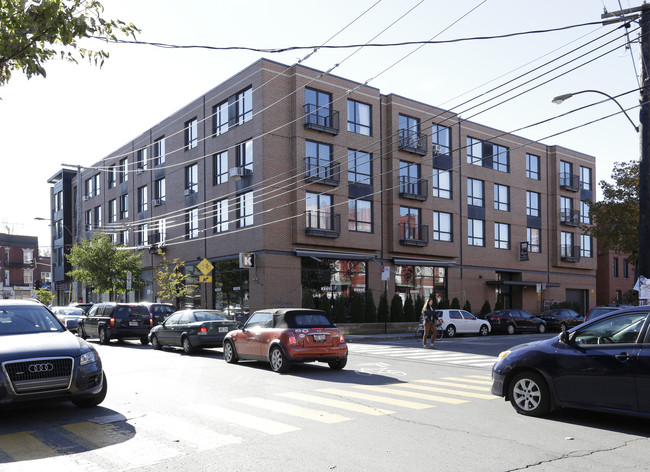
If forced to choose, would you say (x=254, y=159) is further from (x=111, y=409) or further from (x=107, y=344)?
Answer: (x=111, y=409)

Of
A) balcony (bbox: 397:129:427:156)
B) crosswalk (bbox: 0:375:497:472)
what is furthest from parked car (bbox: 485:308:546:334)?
crosswalk (bbox: 0:375:497:472)

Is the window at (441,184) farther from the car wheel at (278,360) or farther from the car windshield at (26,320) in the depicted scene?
the car windshield at (26,320)

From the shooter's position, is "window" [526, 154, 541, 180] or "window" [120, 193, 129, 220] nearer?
"window" [526, 154, 541, 180]

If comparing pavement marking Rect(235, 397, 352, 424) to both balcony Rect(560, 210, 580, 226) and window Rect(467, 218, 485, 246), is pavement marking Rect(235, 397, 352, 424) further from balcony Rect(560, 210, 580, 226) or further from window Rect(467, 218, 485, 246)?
balcony Rect(560, 210, 580, 226)

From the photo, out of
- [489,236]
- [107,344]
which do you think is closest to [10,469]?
[107,344]

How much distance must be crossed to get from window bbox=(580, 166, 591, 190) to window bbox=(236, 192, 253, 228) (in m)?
31.4

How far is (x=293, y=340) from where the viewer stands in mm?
13539

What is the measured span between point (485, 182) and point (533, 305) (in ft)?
35.5

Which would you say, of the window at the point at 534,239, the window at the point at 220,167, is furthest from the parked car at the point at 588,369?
the window at the point at 534,239

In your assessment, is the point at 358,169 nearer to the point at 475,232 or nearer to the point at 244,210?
the point at 244,210

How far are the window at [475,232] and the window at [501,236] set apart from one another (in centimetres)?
161

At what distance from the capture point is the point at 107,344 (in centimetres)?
2338

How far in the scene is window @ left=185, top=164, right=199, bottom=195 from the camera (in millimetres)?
38341

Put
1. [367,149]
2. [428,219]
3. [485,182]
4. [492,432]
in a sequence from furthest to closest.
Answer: [485,182]
[428,219]
[367,149]
[492,432]
